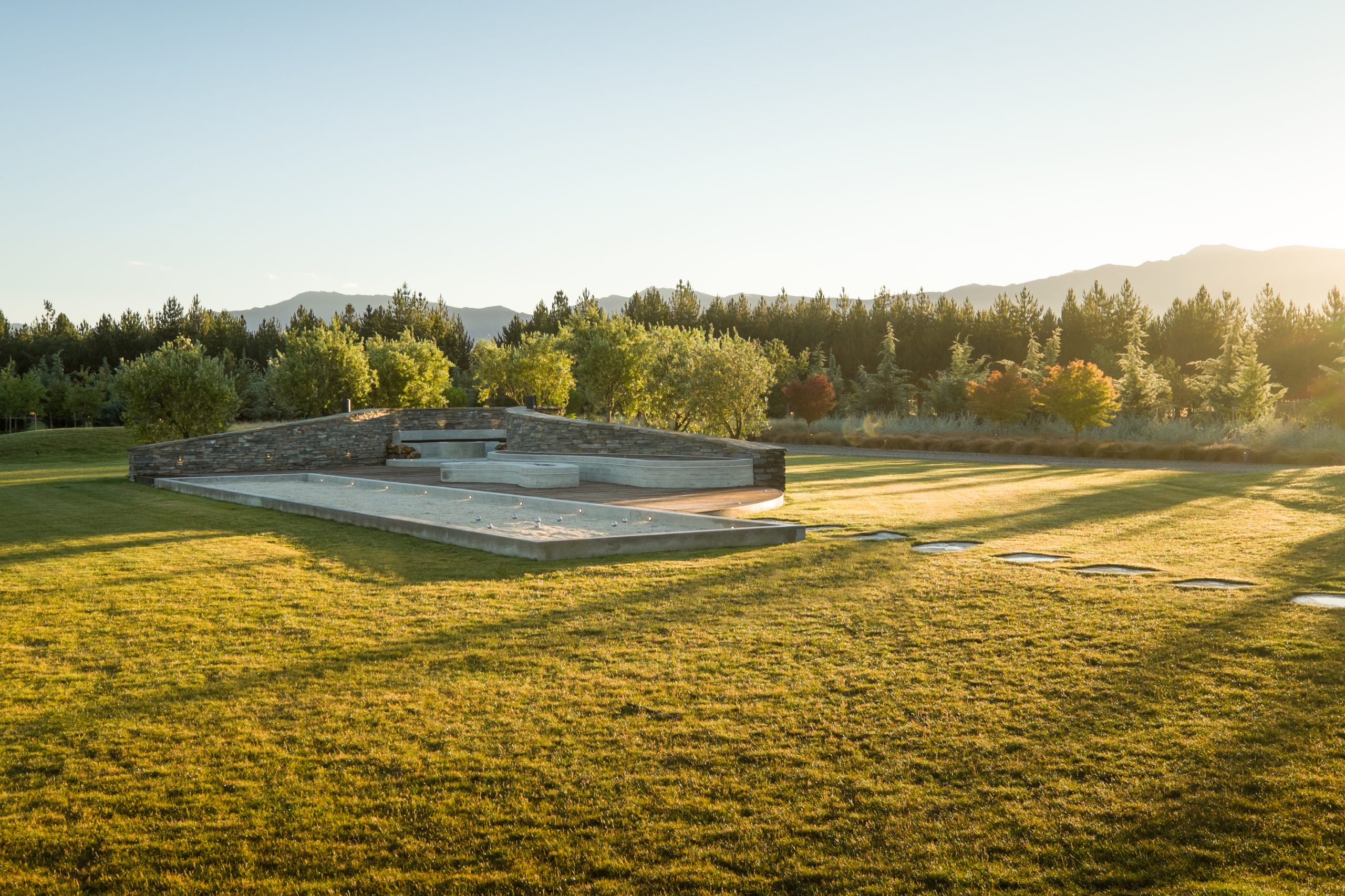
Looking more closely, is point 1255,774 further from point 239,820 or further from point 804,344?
point 804,344

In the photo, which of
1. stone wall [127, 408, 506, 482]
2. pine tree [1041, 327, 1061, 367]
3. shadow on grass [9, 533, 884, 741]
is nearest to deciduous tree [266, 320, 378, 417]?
stone wall [127, 408, 506, 482]

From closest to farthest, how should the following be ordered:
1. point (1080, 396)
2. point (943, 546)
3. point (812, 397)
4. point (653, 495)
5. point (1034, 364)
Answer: point (943, 546)
point (653, 495)
point (1080, 396)
point (812, 397)
point (1034, 364)

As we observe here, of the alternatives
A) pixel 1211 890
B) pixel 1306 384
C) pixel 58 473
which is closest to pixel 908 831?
pixel 1211 890

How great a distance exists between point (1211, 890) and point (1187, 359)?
5821cm

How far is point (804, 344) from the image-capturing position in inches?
2472

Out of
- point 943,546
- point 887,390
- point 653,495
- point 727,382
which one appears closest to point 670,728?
point 943,546

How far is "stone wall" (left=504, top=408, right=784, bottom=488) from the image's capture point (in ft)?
50.0

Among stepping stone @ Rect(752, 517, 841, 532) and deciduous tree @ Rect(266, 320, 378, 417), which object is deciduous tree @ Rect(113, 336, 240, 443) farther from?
stepping stone @ Rect(752, 517, 841, 532)

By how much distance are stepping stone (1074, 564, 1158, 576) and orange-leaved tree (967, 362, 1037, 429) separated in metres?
25.8

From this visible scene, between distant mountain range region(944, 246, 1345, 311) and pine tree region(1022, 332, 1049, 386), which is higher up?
distant mountain range region(944, 246, 1345, 311)

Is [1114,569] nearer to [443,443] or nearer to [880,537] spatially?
[880,537]

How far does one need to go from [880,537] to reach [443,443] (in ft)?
48.3

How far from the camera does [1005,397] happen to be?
32938mm

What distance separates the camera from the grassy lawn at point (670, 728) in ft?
10.0
